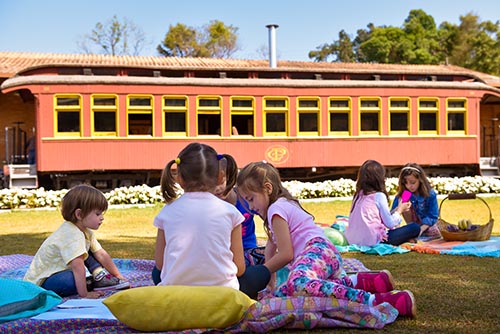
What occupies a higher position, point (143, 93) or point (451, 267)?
point (143, 93)

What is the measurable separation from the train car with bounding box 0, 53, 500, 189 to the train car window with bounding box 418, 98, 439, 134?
0.11 feet

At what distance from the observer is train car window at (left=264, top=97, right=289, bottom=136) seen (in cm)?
1530

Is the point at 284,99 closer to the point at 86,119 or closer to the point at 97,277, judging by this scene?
the point at 86,119

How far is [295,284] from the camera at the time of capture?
3256mm

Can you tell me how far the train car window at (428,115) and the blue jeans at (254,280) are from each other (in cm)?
1357

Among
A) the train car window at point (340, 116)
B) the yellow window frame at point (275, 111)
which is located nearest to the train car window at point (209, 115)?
the yellow window frame at point (275, 111)

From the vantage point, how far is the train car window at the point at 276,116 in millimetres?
15297

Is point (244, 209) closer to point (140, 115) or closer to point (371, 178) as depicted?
point (371, 178)

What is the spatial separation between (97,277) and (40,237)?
4351 mm

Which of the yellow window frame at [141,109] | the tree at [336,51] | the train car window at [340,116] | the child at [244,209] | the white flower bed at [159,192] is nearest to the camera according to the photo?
the child at [244,209]

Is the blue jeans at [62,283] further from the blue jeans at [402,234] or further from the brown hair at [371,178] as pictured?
the blue jeans at [402,234]

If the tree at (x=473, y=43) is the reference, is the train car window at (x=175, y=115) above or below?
below

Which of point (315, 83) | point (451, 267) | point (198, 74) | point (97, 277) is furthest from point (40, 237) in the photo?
point (315, 83)

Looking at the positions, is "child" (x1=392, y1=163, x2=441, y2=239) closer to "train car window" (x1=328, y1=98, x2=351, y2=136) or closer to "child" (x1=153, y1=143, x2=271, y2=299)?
"child" (x1=153, y1=143, x2=271, y2=299)
